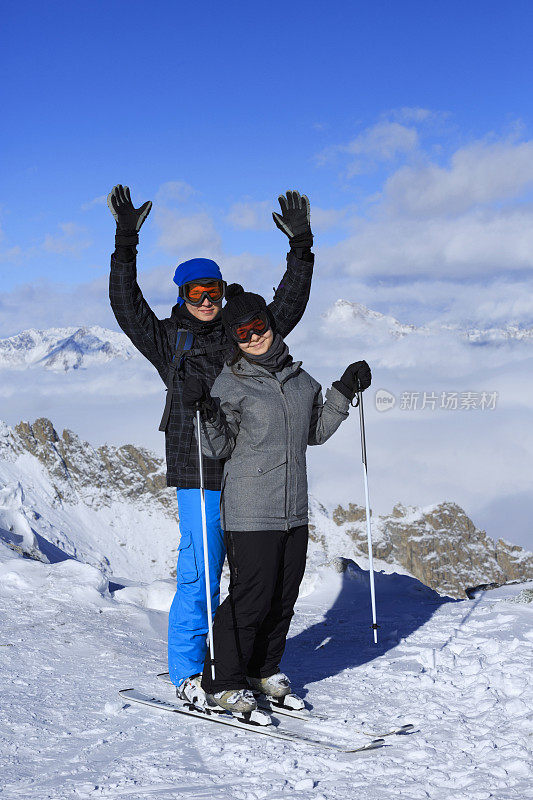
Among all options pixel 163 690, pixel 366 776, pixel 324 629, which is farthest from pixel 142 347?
pixel 324 629

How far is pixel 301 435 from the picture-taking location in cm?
468

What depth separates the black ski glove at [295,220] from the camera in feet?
17.9

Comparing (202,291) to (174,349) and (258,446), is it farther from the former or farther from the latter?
(258,446)

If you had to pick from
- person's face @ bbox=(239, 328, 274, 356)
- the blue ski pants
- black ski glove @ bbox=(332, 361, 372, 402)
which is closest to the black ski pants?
the blue ski pants

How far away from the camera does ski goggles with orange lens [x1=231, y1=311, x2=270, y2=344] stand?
4609 mm

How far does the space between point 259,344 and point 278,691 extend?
230cm

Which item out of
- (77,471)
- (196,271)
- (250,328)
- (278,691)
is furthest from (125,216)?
(77,471)

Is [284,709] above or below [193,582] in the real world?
below

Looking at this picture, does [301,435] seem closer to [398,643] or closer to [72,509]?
[398,643]

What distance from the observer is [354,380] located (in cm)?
499

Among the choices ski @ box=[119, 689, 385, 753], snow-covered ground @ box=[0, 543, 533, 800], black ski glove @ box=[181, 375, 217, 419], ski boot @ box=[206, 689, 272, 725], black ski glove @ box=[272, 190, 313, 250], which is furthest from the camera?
black ski glove @ box=[272, 190, 313, 250]

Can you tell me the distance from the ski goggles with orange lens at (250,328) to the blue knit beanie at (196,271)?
2.23 feet

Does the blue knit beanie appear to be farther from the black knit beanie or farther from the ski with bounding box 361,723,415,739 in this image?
the ski with bounding box 361,723,415,739

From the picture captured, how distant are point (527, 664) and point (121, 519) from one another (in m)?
184
